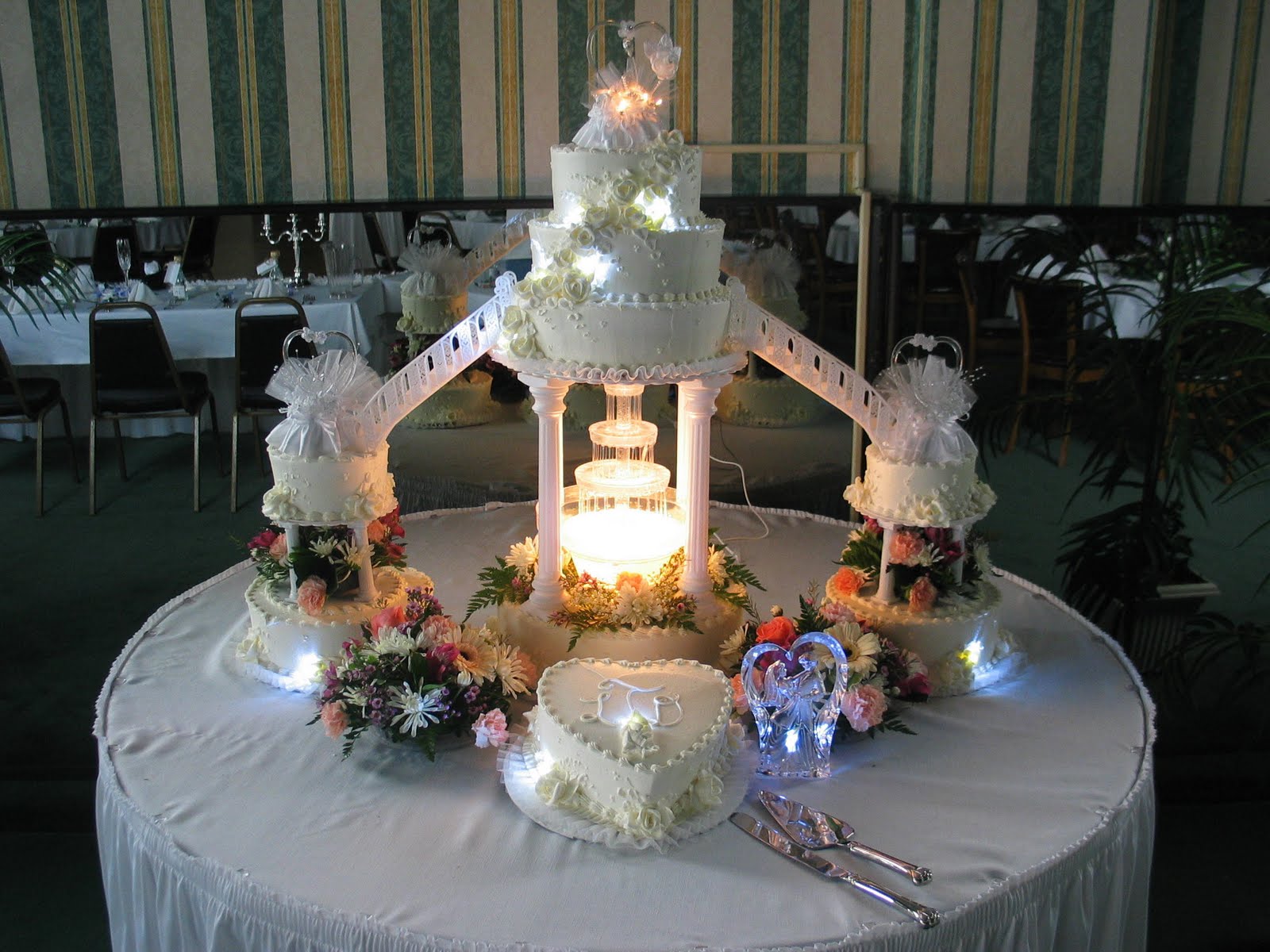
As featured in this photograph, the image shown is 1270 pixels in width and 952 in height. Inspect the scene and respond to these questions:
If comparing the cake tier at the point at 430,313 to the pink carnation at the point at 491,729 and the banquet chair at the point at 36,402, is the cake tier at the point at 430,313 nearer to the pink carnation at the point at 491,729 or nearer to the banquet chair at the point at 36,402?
the banquet chair at the point at 36,402

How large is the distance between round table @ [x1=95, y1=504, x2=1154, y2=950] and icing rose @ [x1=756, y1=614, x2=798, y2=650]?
287mm

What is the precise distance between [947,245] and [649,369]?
252 cm

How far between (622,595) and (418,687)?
668 millimetres

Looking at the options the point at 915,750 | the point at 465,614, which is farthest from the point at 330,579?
the point at 915,750

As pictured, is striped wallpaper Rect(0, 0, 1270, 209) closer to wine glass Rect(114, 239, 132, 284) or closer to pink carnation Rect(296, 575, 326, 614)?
wine glass Rect(114, 239, 132, 284)

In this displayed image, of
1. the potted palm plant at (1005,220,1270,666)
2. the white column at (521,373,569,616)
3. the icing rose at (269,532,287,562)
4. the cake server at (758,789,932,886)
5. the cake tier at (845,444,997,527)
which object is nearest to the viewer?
the cake server at (758,789,932,886)

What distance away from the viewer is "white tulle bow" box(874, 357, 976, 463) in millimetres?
3137

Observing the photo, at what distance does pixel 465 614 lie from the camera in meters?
3.66

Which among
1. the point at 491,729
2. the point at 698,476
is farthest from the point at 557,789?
the point at 698,476

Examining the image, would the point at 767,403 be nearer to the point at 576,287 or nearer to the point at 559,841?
the point at 576,287

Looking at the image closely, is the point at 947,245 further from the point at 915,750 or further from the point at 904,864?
the point at 904,864

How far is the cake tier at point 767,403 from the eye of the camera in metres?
5.28

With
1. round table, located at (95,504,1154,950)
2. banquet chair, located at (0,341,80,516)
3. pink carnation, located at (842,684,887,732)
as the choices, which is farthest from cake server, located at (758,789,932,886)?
banquet chair, located at (0,341,80,516)

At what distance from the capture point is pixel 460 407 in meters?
5.11
